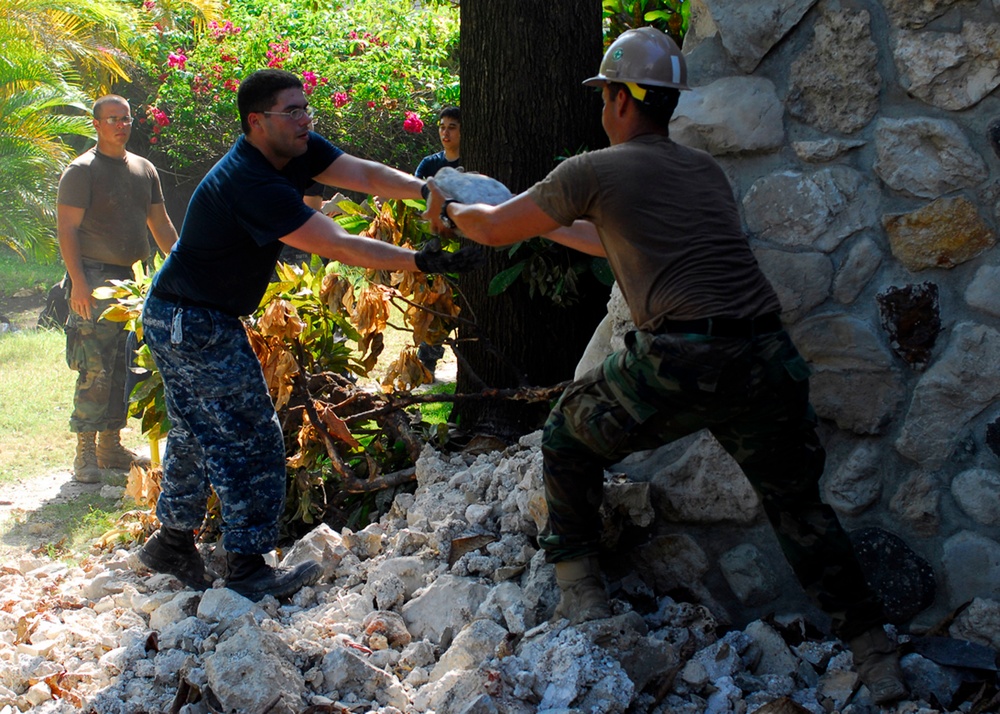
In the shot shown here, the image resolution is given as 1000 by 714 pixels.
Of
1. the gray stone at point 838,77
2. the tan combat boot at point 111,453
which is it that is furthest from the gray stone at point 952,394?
the tan combat boot at point 111,453

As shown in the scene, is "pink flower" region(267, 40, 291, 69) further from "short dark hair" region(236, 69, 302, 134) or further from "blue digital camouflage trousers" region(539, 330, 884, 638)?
"blue digital camouflage trousers" region(539, 330, 884, 638)

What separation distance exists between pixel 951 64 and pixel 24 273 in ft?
47.0

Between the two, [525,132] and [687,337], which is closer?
[687,337]

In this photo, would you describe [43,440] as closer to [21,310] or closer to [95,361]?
[95,361]

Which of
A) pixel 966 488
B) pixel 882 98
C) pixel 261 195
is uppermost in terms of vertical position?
pixel 882 98

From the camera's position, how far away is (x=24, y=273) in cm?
1485

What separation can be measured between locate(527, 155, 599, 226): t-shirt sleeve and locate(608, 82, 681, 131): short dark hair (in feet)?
0.81

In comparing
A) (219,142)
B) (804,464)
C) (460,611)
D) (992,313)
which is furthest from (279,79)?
(219,142)

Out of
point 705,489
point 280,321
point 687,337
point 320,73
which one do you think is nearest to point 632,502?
point 705,489

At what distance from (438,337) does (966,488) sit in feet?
8.18

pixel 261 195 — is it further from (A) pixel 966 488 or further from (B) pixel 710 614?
(A) pixel 966 488

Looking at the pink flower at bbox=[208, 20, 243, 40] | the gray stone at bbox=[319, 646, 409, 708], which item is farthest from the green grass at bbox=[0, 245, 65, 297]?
the gray stone at bbox=[319, 646, 409, 708]

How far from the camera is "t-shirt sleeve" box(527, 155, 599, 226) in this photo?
288 centimetres

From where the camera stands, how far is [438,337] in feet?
16.1
